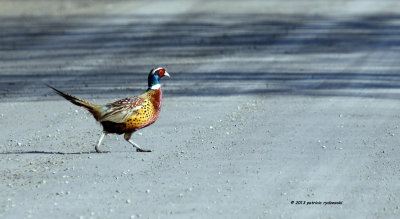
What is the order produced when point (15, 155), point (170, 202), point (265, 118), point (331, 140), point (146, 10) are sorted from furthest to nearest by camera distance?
point (146, 10), point (265, 118), point (331, 140), point (15, 155), point (170, 202)

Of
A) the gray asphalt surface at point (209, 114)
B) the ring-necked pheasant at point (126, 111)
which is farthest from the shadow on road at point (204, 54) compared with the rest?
the ring-necked pheasant at point (126, 111)

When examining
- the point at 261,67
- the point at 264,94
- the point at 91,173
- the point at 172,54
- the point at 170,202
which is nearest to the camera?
the point at 170,202

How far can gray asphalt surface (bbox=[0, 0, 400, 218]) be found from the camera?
801 cm

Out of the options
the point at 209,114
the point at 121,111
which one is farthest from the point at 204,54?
the point at 121,111

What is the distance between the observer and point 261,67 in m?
15.8

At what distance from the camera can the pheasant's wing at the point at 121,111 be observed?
9.45 meters

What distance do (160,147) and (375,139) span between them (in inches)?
90.3

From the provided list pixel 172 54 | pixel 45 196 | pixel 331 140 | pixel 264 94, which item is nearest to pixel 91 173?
pixel 45 196

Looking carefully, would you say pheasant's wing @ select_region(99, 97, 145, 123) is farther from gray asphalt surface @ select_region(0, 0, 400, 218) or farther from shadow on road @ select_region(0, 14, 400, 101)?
shadow on road @ select_region(0, 14, 400, 101)

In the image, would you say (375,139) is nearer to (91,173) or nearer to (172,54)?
(91,173)

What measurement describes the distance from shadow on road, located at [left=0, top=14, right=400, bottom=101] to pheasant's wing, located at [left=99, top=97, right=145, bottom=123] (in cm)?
394

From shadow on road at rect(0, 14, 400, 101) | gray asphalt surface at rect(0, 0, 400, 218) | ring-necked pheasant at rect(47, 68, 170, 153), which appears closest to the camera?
gray asphalt surface at rect(0, 0, 400, 218)

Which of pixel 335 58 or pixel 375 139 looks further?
pixel 335 58

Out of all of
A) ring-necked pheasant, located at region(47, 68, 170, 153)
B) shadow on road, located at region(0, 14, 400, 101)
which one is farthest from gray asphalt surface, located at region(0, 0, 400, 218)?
ring-necked pheasant, located at region(47, 68, 170, 153)
